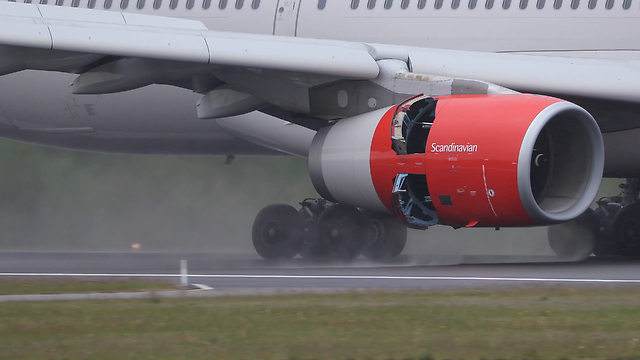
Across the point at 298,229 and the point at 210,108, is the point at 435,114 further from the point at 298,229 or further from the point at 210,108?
the point at 298,229

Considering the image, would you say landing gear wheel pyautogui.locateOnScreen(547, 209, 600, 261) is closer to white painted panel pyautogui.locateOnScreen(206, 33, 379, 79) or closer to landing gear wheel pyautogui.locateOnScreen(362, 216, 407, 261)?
landing gear wheel pyautogui.locateOnScreen(362, 216, 407, 261)

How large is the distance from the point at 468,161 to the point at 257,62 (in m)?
2.61

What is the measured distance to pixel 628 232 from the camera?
14359mm

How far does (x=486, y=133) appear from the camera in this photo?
30.7ft

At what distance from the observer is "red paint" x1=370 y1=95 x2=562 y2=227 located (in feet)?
30.4

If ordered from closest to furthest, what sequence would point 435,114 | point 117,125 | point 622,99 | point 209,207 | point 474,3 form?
point 435,114, point 622,99, point 474,3, point 117,125, point 209,207

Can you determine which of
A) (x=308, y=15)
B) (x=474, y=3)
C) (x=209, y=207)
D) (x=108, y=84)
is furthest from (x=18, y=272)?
(x=209, y=207)

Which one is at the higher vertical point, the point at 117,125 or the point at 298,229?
the point at 117,125

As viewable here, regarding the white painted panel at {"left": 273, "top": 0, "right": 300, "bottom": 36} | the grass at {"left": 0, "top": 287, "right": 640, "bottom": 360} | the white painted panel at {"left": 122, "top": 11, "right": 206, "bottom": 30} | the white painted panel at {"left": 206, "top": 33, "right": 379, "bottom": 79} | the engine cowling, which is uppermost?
the white painted panel at {"left": 273, "top": 0, "right": 300, "bottom": 36}

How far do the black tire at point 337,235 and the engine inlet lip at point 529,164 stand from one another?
527 cm

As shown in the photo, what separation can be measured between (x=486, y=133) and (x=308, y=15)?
4.52 m

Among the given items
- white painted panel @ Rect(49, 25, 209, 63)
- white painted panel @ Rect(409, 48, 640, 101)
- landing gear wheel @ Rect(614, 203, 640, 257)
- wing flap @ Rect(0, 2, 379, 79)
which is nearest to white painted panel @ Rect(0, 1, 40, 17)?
wing flap @ Rect(0, 2, 379, 79)

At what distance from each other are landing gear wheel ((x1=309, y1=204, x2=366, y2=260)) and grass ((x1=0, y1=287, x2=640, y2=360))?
269 inches

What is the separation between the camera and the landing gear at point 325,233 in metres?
14.8
